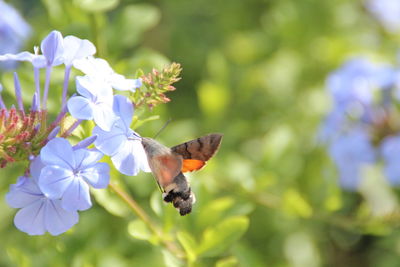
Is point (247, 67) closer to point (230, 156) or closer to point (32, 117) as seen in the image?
point (230, 156)

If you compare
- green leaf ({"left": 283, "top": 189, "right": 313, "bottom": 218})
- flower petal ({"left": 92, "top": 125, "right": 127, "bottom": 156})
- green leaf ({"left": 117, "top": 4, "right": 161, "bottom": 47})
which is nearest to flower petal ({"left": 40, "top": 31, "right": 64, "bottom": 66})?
flower petal ({"left": 92, "top": 125, "right": 127, "bottom": 156})

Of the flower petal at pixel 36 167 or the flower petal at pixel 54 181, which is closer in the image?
the flower petal at pixel 54 181

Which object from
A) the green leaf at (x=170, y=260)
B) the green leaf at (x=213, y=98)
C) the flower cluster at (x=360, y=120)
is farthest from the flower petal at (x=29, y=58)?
the flower cluster at (x=360, y=120)

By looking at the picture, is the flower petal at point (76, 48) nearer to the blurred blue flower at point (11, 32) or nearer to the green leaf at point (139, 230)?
the green leaf at point (139, 230)

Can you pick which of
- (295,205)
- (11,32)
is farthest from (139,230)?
(11,32)

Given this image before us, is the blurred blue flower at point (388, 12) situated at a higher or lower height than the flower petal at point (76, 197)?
lower

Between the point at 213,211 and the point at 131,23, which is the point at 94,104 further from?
the point at 131,23

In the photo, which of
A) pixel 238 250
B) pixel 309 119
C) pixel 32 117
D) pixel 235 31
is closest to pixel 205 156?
pixel 32 117
